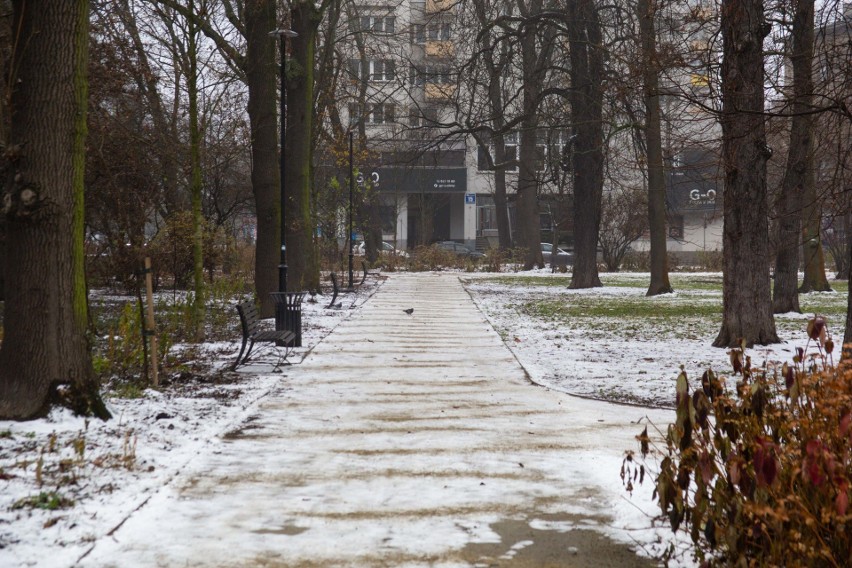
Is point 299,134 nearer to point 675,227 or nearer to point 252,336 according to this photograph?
point 252,336

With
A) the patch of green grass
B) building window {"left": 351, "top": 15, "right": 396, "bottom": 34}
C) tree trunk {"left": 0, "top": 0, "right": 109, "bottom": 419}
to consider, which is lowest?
the patch of green grass

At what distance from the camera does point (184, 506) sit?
18.8 feet

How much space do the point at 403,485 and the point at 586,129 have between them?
21.1m

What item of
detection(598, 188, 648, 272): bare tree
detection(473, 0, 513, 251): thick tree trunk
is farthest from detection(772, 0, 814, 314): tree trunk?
detection(598, 188, 648, 272): bare tree

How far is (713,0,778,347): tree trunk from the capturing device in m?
12.7

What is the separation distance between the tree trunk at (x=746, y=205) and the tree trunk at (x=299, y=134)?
10777 millimetres

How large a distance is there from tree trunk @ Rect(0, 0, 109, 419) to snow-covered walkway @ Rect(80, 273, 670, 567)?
5.07ft

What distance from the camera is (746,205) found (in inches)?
520

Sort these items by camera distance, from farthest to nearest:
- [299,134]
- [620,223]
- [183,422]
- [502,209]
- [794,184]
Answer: [502,209], [620,223], [299,134], [794,184], [183,422]

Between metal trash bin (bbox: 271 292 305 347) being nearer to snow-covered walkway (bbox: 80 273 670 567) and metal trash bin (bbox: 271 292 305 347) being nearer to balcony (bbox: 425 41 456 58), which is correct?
snow-covered walkway (bbox: 80 273 670 567)

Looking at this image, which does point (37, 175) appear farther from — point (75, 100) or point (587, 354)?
point (587, 354)

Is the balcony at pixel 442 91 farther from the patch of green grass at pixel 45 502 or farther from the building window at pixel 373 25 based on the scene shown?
the patch of green grass at pixel 45 502

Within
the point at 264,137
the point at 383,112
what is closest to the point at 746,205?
the point at 264,137

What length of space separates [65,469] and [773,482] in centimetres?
469
